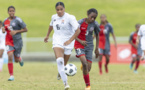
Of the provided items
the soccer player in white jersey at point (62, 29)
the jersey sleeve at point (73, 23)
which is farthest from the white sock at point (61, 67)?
the jersey sleeve at point (73, 23)

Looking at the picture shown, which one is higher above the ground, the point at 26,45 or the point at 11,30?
the point at 11,30

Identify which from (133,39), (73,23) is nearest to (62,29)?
(73,23)

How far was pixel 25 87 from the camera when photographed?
1070cm

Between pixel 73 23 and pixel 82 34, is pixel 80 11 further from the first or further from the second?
pixel 73 23

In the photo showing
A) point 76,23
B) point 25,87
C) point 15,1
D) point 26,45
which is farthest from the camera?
point 15,1

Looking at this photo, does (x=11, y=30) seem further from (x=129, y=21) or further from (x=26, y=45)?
(x=129, y=21)

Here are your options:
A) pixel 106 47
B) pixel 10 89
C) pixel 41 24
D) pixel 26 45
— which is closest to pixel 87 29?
pixel 10 89

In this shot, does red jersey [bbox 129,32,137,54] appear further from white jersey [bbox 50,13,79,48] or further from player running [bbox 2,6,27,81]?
white jersey [bbox 50,13,79,48]

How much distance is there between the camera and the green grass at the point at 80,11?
146ft

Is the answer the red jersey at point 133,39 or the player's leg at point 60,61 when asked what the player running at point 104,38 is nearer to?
the red jersey at point 133,39

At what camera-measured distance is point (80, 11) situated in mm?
47531

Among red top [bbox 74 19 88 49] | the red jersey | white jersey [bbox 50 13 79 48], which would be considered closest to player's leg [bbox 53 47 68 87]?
white jersey [bbox 50 13 79 48]

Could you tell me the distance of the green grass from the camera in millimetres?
44562

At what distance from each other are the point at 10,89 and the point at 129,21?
36.4 metres
